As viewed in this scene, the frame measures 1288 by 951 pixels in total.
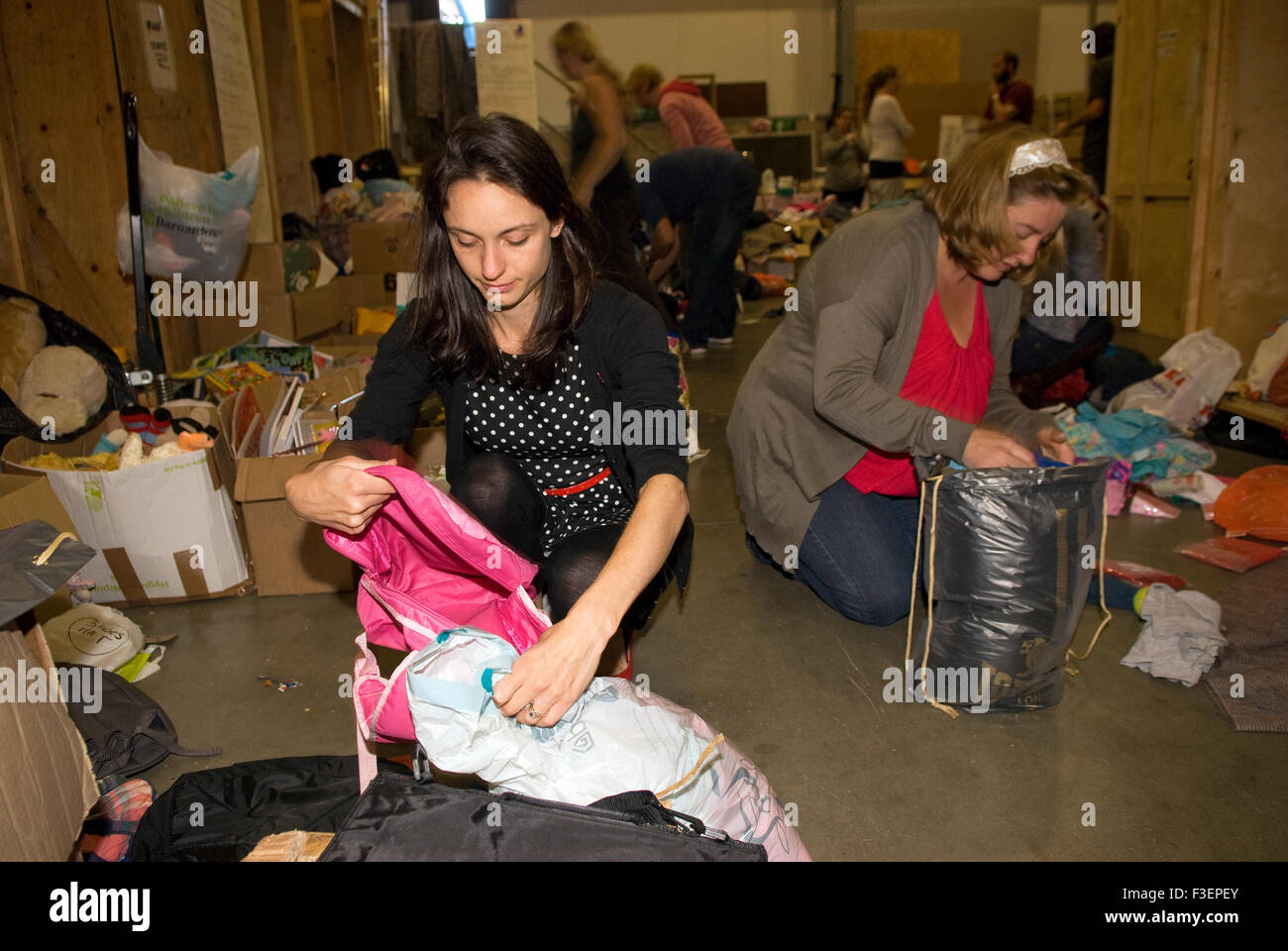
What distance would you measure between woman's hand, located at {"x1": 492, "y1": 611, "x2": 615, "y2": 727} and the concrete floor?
672 millimetres

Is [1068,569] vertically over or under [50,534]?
under

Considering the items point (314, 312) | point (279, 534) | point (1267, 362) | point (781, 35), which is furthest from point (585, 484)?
point (781, 35)

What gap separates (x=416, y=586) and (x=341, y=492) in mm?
222

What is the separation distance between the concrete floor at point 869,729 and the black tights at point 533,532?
1.41ft

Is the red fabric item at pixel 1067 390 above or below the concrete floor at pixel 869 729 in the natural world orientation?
above

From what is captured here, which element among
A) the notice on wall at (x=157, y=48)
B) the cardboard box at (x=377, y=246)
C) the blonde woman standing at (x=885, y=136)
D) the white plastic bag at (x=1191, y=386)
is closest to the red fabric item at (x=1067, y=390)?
the white plastic bag at (x=1191, y=386)

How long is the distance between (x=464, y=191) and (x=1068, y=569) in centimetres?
128

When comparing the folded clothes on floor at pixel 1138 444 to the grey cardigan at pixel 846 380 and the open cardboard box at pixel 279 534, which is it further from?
the open cardboard box at pixel 279 534

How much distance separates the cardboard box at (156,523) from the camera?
7.33 feet

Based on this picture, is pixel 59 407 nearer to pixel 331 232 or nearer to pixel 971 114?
pixel 331 232

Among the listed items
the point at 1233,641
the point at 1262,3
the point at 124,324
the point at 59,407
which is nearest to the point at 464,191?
the point at 59,407

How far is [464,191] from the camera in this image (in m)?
1.34
